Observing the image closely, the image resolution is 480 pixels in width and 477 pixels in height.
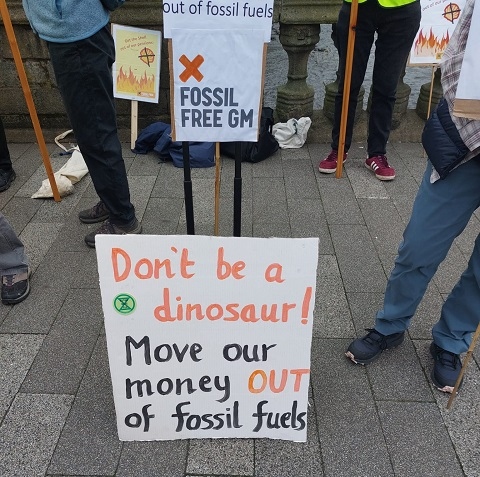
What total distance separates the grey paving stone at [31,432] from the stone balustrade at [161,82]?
10.1 ft


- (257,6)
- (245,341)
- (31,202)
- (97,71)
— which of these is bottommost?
(31,202)

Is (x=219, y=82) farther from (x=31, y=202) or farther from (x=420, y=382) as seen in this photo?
(x=31, y=202)

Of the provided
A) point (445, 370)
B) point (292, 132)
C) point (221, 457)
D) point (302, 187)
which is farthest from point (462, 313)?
point (292, 132)

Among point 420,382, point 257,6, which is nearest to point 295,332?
point 420,382

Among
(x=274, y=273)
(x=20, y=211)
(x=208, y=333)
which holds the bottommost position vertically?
(x=20, y=211)

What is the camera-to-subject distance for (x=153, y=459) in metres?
1.75

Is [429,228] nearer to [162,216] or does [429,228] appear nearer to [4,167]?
[162,216]

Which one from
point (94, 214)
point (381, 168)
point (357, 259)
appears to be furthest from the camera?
point (381, 168)

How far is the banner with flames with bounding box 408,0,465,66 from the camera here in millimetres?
3805

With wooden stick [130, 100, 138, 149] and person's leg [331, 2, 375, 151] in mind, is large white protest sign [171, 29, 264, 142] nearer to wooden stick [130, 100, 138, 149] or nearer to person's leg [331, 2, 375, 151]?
person's leg [331, 2, 375, 151]

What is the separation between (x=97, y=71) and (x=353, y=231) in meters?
1.82

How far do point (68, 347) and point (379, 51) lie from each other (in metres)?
2.87

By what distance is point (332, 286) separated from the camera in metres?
2.63

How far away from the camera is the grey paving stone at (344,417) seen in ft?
5.70
